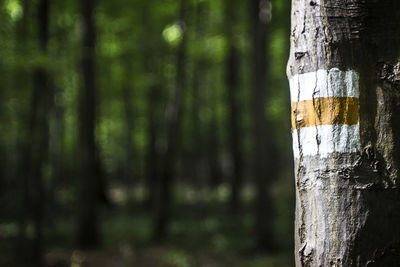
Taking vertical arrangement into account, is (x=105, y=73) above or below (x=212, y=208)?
above

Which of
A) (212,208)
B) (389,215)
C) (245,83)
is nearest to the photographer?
(389,215)

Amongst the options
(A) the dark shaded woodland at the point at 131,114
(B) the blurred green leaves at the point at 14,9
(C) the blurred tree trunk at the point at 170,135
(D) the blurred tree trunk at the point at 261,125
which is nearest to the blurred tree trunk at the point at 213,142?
(A) the dark shaded woodland at the point at 131,114

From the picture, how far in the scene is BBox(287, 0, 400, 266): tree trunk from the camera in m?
1.98

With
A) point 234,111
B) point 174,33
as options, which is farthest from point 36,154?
point 234,111

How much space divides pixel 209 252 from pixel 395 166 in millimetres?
10395

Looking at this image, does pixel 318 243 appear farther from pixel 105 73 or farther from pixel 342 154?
pixel 105 73

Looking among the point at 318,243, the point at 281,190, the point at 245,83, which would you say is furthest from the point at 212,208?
the point at 318,243

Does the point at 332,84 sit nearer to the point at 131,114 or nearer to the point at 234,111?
the point at 234,111

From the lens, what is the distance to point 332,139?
2029 millimetres

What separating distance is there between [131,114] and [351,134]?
21353mm

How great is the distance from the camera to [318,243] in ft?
6.70

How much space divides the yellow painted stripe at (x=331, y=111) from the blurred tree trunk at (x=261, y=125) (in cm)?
923

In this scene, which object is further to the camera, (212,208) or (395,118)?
(212,208)

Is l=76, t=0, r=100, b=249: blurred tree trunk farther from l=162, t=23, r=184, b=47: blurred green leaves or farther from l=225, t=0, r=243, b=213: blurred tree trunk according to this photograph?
l=225, t=0, r=243, b=213: blurred tree trunk
